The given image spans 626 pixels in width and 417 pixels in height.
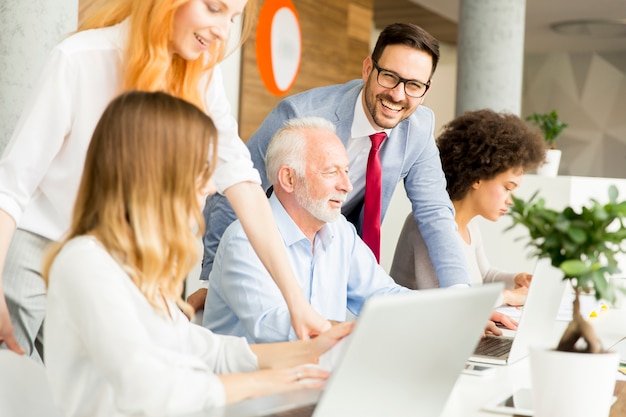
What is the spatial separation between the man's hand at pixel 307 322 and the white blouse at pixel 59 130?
18.6 inches

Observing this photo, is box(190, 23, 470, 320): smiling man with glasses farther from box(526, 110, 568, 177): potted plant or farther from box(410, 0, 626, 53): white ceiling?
box(410, 0, 626, 53): white ceiling

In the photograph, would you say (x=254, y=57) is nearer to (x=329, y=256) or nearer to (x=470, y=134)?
(x=470, y=134)

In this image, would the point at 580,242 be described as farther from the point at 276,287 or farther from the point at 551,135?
the point at 551,135

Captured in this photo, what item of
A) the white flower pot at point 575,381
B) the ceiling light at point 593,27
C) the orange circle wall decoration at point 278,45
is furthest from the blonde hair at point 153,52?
the ceiling light at point 593,27

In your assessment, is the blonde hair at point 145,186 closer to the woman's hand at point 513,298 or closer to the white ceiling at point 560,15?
the woman's hand at point 513,298

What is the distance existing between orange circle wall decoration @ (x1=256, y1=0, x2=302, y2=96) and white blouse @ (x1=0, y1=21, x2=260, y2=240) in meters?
4.32

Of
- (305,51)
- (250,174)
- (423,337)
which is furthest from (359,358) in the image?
(305,51)

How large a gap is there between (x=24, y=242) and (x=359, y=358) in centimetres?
88

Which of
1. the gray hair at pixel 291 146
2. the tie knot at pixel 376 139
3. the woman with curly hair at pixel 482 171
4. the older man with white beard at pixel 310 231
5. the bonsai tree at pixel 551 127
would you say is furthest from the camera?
the bonsai tree at pixel 551 127

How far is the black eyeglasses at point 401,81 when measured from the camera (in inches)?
101

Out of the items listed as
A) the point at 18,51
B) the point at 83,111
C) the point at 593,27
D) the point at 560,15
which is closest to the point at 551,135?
the point at 18,51

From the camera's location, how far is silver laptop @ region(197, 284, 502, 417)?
1.02m

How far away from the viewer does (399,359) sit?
1.11 m

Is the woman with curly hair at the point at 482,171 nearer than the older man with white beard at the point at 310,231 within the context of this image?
No
